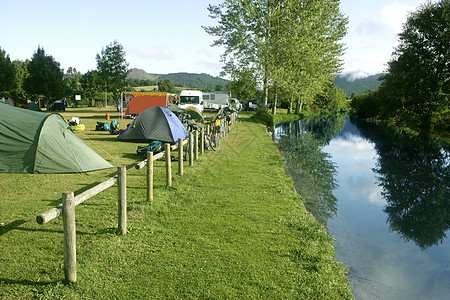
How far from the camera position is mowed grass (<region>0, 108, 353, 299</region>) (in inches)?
175

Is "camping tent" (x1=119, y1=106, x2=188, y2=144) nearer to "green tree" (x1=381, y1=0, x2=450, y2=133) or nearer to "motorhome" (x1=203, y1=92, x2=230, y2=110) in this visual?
"green tree" (x1=381, y1=0, x2=450, y2=133)

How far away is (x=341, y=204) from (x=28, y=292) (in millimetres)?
9365

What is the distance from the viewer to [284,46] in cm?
3167

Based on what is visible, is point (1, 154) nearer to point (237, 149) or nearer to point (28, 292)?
point (28, 292)

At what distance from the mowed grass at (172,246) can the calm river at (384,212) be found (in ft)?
3.58

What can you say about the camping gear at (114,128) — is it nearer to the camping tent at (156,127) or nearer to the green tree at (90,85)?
the camping tent at (156,127)

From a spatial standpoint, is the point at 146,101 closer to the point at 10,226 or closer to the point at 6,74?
the point at 10,226

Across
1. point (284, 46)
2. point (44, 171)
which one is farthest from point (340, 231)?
point (284, 46)

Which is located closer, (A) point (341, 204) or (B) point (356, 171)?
(A) point (341, 204)

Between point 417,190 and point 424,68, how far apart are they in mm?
19663

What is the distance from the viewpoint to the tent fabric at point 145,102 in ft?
86.3

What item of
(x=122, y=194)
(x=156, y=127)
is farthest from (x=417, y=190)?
(x=122, y=194)

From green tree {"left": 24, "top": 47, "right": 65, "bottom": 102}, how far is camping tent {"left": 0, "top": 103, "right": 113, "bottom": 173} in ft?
148

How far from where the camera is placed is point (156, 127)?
1532cm
